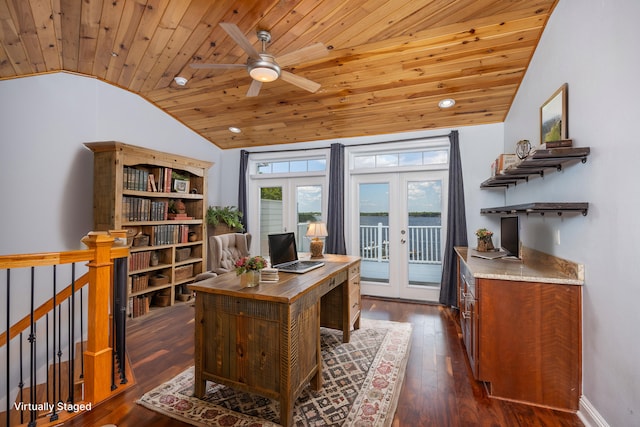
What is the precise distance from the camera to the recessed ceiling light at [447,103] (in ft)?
11.6

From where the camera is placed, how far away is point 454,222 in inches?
159

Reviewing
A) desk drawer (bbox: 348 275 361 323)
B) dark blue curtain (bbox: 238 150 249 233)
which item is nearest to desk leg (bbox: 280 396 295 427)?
desk drawer (bbox: 348 275 361 323)

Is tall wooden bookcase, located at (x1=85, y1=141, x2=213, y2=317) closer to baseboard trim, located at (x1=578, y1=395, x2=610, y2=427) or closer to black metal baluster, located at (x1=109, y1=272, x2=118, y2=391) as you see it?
black metal baluster, located at (x1=109, y1=272, x2=118, y2=391)

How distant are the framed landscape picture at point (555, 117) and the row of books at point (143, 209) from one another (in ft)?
14.5

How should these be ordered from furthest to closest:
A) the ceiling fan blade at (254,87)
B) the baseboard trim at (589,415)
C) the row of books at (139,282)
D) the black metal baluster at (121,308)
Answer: the row of books at (139,282)
the ceiling fan blade at (254,87)
the black metal baluster at (121,308)
the baseboard trim at (589,415)

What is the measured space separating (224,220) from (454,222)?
3571 millimetres

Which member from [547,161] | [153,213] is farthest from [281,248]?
[153,213]

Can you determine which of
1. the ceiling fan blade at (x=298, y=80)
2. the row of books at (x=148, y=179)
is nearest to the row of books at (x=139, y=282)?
the row of books at (x=148, y=179)

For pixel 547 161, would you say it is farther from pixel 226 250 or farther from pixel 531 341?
pixel 226 250

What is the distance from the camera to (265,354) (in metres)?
1.82

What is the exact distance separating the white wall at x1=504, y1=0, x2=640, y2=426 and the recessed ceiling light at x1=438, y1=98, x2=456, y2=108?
1.24 m

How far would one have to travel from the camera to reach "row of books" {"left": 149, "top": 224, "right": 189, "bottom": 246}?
12.9ft

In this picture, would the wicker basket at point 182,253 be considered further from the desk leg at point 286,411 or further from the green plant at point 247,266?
the desk leg at point 286,411

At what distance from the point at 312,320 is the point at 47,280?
3.20m
